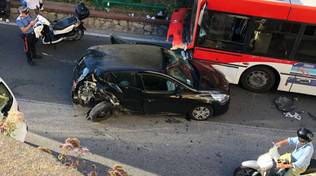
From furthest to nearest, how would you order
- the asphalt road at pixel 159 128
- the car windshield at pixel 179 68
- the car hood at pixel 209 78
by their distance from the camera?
the car hood at pixel 209 78 < the car windshield at pixel 179 68 < the asphalt road at pixel 159 128

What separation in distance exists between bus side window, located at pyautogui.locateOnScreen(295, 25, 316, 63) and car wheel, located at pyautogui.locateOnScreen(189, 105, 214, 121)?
3.00 metres

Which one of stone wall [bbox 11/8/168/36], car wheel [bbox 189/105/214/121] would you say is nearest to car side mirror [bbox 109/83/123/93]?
car wheel [bbox 189/105/214/121]

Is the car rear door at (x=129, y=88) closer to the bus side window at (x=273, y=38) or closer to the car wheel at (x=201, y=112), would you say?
the car wheel at (x=201, y=112)

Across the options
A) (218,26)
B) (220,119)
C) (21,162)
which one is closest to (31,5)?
(218,26)

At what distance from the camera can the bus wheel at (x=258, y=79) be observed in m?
11.2

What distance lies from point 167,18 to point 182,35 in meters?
2.07

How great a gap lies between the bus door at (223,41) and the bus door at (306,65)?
1372 mm

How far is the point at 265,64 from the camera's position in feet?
36.1

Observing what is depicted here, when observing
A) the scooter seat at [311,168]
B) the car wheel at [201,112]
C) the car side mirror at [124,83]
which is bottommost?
the car wheel at [201,112]

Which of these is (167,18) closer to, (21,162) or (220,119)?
(220,119)

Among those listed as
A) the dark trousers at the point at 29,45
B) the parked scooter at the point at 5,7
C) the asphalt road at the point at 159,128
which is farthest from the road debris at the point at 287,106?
the parked scooter at the point at 5,7

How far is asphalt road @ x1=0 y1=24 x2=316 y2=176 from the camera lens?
8680 millimetres

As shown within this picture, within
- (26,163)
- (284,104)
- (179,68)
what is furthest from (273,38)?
(26,163)

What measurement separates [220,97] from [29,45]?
5.49 meters
